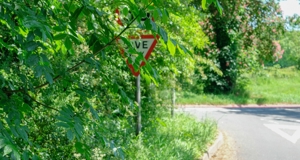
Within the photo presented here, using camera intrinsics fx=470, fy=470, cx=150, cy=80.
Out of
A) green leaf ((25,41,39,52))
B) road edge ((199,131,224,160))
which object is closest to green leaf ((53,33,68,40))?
green leaf ((25,41,39,52))

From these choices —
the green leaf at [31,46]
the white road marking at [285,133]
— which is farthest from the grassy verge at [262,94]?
the green leaf at [31,46]

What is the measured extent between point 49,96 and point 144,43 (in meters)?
1.94

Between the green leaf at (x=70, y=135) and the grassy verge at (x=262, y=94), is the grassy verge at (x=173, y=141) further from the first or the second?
the grassy verge at (x=262, y=94)

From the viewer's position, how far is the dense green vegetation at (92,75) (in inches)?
95.9

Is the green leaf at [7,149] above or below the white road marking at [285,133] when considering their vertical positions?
above

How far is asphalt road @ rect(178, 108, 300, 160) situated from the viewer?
32.8ft

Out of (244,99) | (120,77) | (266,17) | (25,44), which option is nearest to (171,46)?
(25,44)

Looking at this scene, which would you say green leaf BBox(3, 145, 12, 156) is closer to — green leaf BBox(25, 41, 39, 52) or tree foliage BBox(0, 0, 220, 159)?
tree foliage BBox(0, 0, 220, 159)

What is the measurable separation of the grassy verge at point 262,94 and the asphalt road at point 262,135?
8.79 feet

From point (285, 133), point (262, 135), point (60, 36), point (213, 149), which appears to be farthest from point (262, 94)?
point (60, 36)

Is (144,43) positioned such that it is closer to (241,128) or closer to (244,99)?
(241,128)

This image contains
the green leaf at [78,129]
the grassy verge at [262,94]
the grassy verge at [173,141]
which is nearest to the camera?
the green leaf at [78,129]

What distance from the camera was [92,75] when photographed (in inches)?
207

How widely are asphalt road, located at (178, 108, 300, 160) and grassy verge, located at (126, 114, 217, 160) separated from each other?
883 millimetres
